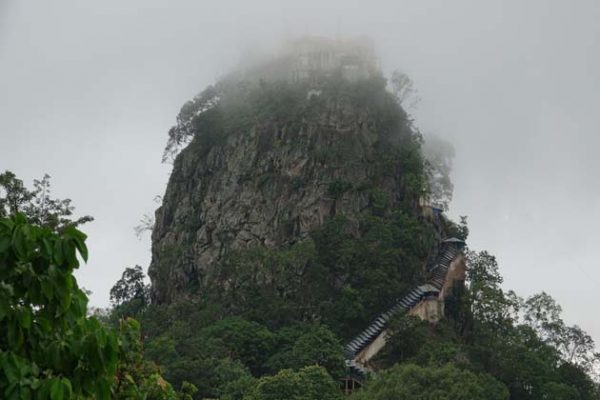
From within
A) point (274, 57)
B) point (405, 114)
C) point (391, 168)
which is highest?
point (274, 57)

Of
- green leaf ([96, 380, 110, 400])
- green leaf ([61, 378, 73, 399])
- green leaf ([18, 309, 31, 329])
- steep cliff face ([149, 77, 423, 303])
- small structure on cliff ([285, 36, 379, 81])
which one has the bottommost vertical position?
green leaf ([61, 378, 73, 399])

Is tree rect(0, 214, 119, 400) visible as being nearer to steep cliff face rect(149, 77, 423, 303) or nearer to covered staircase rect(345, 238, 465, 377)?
covered staircase rect(345, 238, 465, 377)

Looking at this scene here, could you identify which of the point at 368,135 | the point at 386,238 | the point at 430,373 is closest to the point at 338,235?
the point at 386,238

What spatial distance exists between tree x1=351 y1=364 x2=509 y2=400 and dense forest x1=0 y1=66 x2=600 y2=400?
7 cm

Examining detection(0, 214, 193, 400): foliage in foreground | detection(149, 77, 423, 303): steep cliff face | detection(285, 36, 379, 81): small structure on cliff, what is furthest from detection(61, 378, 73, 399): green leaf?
detection(285, 36, 379, 81): small structure on cliff

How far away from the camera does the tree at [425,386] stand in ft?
121

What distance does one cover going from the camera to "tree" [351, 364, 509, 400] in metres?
36.9

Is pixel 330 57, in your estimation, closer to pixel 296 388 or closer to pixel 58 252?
pixel 296 388

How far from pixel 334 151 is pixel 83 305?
51.4m

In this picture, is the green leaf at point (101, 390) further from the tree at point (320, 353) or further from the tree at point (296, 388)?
the tree at point (320, 353)

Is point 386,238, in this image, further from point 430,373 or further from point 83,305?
point 83,305

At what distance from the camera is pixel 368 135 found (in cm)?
5978

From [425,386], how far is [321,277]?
15.7 meters


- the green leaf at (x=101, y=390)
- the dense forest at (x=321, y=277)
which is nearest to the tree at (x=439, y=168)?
the dense forest at (x=321, y=277)
